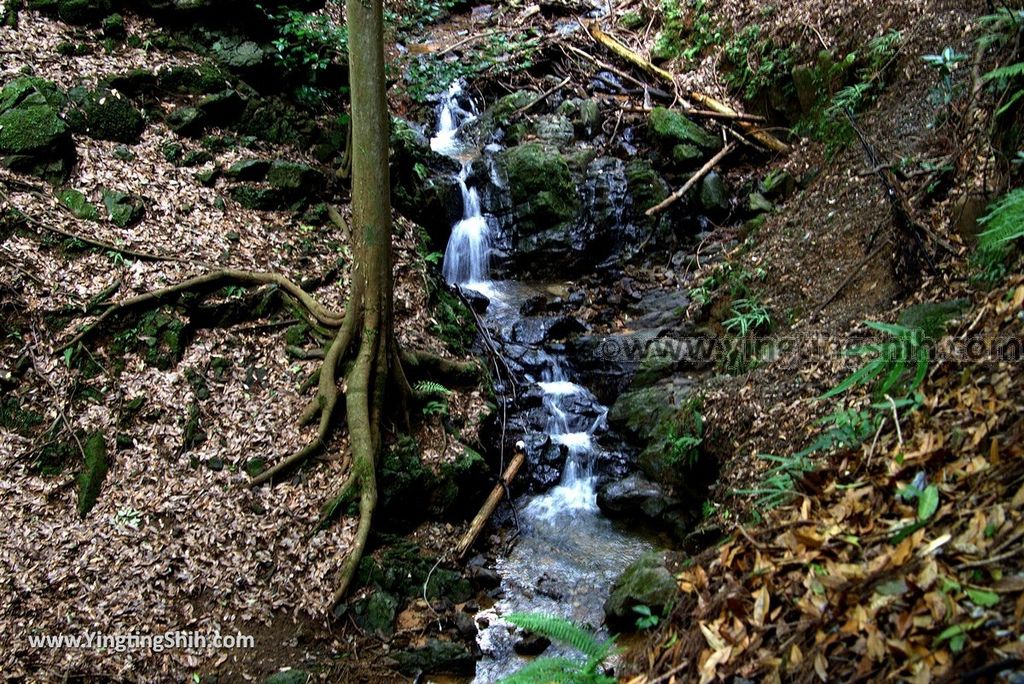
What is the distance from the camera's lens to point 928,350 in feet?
13.6

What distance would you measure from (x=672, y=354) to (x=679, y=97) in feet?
23.0

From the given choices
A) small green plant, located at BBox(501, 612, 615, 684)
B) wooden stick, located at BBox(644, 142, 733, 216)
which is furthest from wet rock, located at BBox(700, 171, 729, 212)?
small green plant, located at BBox(501, 612, 615, 684)

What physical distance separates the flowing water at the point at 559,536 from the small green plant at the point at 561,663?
163cm

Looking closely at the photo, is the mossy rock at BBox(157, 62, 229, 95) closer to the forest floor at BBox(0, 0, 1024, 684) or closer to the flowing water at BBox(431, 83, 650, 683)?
the forest floor at BBox(0, 0, 1024, 684)

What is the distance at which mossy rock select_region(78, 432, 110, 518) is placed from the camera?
600 centimetres

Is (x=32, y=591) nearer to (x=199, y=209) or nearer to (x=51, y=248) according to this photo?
(x=51, y=248)

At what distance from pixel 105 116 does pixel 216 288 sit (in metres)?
2.93

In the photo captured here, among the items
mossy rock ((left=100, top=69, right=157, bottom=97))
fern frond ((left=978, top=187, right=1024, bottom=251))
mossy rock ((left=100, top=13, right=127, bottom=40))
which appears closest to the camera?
fern frond ((left=978, top=187, right=1024, bottom=251))

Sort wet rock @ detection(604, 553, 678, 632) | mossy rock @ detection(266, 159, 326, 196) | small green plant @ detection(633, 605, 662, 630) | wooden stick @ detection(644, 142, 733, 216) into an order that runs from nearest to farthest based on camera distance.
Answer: small green plant @ detection(633, 605, 662, 630) → wet rock @ detection(604, 553, 678, 632) → mossy rock @ detection(266, 159, 326, 196) → wooden stick @ detection(644, 142, 733, 216)

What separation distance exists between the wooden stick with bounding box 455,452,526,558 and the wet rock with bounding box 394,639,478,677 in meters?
1.22

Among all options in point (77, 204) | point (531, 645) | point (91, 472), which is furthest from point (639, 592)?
point (77, 204)

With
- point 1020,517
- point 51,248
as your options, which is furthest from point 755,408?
point 51,248

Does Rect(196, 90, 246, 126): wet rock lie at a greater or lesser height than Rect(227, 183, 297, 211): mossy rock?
greater

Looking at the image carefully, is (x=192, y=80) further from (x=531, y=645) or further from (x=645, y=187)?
(x=531, y=645)
